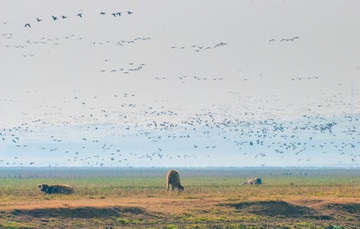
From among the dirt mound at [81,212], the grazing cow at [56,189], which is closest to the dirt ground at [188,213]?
the dirt mound at [81,212]

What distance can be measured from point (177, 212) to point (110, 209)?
4111mm

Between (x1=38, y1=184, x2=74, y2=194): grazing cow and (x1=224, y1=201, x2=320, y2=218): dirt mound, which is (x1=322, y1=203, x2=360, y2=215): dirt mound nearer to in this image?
(x1=224, y1=201, x2=320, y2=218): dirt mound

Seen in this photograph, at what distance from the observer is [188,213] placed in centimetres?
3647

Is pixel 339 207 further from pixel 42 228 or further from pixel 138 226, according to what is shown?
pixel 42 228

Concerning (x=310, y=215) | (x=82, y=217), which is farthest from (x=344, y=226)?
(x=82, y=217)

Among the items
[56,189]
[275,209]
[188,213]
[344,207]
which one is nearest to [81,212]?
[188,213]

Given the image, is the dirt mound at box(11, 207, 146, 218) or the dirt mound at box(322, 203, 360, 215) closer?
the dirt mound at box(11, 207, 146, 218)

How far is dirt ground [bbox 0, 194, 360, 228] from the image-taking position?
108 ft

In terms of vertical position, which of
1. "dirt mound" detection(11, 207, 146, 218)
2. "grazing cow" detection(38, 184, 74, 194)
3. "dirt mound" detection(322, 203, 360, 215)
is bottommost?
"dirt mound" detection(322, 203, 360, 215)

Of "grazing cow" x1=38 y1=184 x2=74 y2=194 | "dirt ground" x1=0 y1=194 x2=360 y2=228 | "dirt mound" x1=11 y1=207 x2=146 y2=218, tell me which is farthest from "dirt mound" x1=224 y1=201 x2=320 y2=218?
"grazing cow" x1=38 y1=184 x2=74 y2=194

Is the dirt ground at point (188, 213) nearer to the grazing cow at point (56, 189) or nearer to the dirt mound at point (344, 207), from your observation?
the dirt mound at point (344, 207)

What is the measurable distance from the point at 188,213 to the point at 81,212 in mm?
6410

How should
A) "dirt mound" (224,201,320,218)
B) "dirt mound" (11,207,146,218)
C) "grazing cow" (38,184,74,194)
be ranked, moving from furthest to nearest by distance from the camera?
"grazing cow" (38,184,74,194)
"dirt mound" (224,201,320,218)
"dirt mound" (11,207,146,218)

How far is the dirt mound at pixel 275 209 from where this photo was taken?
125 ft
